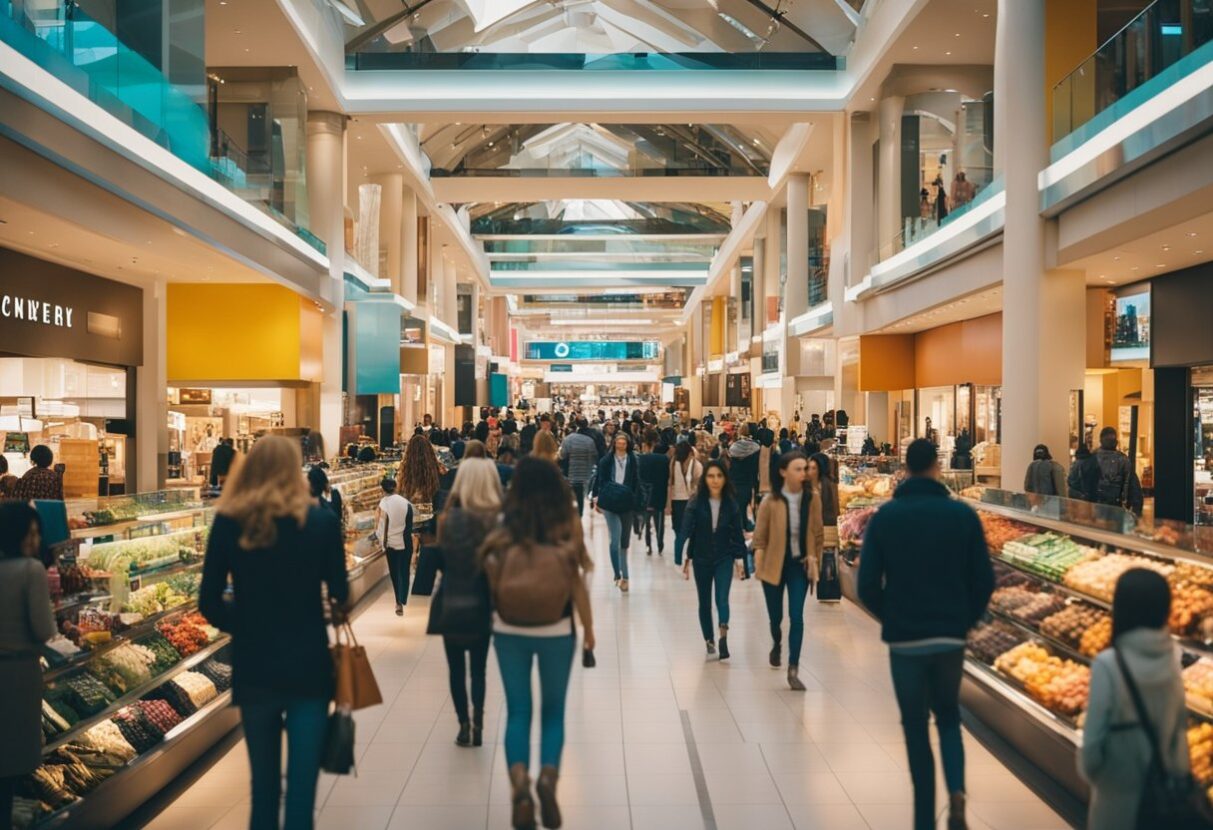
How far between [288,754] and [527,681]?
97 centimetres

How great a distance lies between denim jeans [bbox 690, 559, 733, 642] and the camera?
8.21 meters

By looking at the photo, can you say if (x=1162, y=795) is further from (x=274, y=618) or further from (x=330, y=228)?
(x=330, y=228)

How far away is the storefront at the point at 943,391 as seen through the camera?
1786 centimetres

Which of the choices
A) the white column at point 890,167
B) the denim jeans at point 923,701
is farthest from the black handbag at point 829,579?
the white column at point 890,167

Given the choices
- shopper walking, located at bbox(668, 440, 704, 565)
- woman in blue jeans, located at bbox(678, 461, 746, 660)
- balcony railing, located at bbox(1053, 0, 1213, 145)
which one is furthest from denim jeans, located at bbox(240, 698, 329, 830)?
shopper walking, located at bbox(668, 440, 704, 565)

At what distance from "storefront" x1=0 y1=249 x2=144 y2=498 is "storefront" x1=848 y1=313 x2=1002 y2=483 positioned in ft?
38.2

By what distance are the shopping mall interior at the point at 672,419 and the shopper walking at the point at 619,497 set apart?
1.27 feet

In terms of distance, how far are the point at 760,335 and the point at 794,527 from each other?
26.0 meters

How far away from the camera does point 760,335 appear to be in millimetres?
33094

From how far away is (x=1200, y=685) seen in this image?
15.3ft

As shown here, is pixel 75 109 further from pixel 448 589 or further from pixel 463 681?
pixel 448 589

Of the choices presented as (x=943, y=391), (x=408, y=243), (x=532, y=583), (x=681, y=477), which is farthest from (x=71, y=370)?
(x=408, y=243)

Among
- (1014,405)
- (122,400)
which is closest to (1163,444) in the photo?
(1014,405)

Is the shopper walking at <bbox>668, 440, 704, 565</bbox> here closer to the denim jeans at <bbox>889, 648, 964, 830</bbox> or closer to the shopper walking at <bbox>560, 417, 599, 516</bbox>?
the shopper walking at <bbox>560, 417, 599, 516</bbox>
